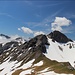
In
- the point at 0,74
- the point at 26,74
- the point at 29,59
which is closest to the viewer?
the point at 26,74

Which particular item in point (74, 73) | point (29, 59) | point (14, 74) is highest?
point (29, 59)

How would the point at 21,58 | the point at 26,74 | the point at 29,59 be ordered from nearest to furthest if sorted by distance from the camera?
the point at 26,74, the point at 29,59, the point at 21,58

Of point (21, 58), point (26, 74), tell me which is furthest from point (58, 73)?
point (21, 58)

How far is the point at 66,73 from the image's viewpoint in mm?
100625

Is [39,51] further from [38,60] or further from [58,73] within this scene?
[58,73]

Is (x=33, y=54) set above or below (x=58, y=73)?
above

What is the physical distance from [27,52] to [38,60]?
3884 centimetres

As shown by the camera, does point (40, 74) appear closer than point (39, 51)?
Yes

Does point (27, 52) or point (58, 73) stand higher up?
point (27, 52)

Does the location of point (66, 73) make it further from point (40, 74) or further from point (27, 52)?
point (27, 52)

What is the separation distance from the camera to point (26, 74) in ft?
391

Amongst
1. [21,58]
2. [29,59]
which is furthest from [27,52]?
[29,59]

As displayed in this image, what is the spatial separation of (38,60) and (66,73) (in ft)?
208

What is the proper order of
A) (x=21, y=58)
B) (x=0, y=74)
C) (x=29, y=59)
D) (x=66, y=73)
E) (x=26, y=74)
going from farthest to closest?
(x=21, y=58) < (x=29, y=59) < (x=0, y=74) < (x=26, y=74) < (x=66, y=73)
